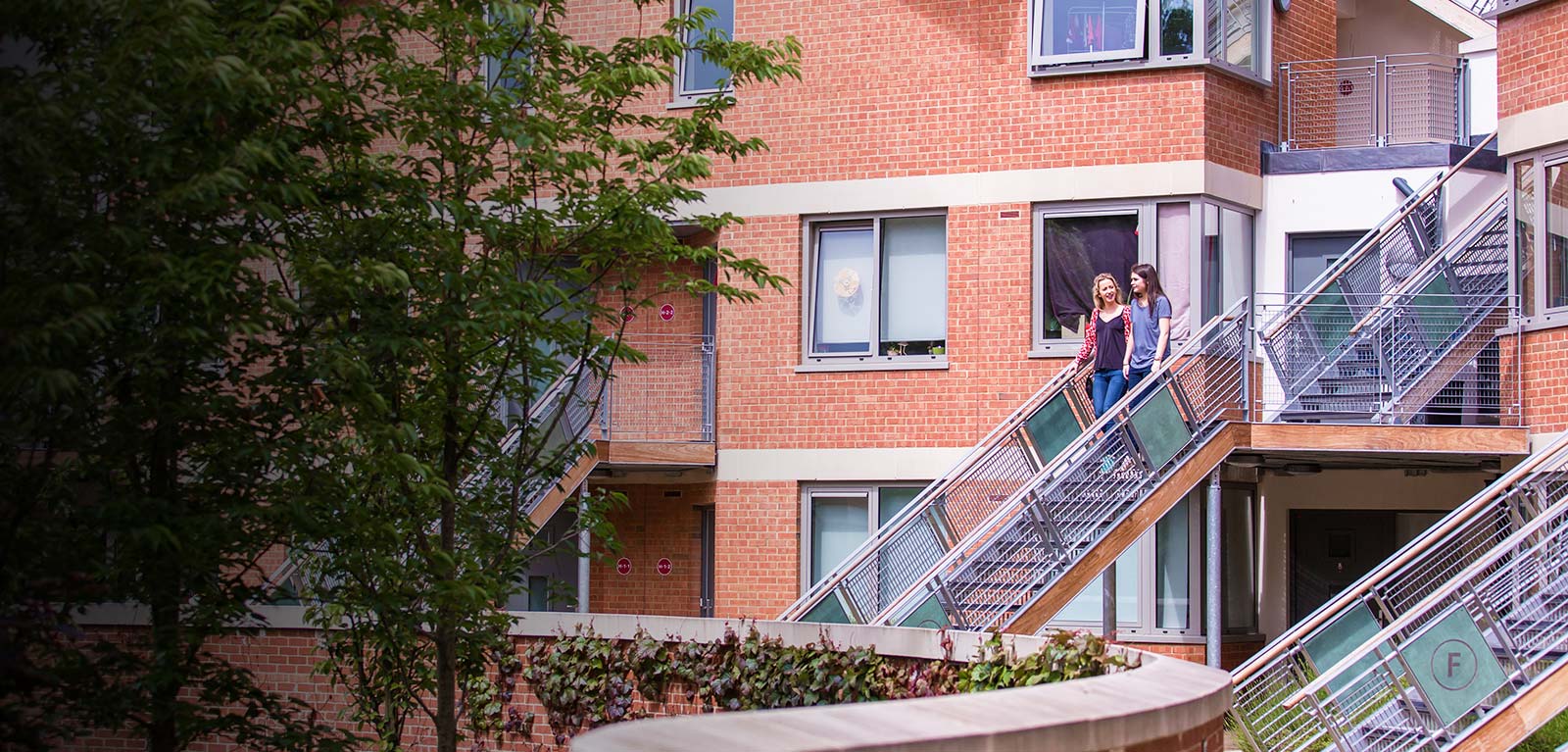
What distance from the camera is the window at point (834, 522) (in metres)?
19.3

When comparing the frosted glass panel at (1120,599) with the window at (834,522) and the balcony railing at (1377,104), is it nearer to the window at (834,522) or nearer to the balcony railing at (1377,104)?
the window at (834,522)

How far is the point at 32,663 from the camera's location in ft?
21.9

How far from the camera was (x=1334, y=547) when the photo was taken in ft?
66.5

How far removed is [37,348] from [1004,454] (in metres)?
11.0

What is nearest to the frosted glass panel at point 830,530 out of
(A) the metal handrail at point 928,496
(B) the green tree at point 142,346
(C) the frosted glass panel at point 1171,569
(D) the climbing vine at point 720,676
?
(A) the metal handrail at point 928,496

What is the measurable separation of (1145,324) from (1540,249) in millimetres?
3638

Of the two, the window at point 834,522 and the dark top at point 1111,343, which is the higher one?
the dark top at point 1111,343

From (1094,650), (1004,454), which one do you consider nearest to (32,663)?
(1094,650)

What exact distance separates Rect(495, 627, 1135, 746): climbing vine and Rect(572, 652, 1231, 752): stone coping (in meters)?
3.53

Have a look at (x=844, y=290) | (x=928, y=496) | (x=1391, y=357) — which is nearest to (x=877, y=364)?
(x=844, y=290)

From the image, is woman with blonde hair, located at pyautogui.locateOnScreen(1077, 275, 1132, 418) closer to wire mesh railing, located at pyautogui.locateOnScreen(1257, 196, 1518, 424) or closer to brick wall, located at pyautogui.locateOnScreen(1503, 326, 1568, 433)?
wire mesh railing, located at pyautogui.locateOnScreen(1257, 196, 1518, 424)

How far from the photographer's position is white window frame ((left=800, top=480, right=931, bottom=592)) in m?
19.1

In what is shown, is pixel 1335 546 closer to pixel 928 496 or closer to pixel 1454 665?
pixel 928 496

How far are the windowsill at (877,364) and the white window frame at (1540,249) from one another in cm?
581
